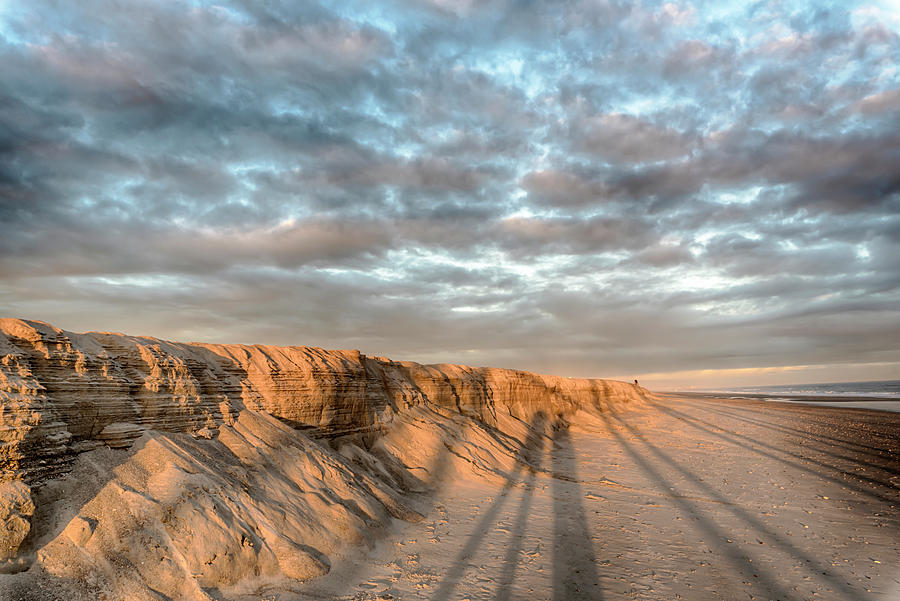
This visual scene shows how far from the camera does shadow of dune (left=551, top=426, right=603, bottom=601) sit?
9641 millimetres

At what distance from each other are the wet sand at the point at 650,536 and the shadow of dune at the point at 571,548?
0.05 m

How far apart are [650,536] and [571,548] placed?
285 centimetres

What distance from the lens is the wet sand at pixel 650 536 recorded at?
9.74 m

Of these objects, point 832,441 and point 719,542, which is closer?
point 719,542

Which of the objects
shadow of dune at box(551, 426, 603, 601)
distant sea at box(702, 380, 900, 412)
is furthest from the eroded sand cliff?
distant sea at box(702, 380, 900, 412)

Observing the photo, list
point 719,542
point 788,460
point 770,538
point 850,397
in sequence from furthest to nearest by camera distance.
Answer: point 850,397, point 788,460, point 770,538, point 719,542

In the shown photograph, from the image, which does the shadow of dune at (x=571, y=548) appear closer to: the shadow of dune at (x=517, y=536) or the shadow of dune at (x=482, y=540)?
the shadow of dune at (x=517, y=536)

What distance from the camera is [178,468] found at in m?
9.01

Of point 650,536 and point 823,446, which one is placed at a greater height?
point 650,536

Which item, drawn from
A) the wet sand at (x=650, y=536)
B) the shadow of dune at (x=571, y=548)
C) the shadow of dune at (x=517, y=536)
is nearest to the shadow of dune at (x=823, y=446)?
the wet sand at (x=650, y=536)

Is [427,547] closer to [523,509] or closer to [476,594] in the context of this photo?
[476,594]

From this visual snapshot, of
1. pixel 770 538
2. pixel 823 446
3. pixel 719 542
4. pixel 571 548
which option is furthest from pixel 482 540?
pixel 823 446

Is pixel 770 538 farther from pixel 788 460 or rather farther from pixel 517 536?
pixel 788 460

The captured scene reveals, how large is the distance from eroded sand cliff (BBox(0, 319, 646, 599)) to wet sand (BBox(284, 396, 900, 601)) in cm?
125
